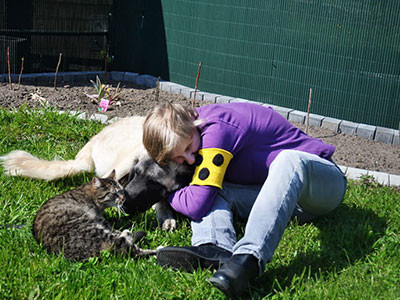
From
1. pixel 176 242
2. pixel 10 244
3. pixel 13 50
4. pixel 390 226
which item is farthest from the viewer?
pixel 13 50

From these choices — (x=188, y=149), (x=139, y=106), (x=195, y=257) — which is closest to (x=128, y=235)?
(x=195, y=257)

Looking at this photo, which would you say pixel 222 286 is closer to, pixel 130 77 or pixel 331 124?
pixel 331 124

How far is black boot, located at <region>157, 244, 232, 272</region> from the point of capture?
2.98m

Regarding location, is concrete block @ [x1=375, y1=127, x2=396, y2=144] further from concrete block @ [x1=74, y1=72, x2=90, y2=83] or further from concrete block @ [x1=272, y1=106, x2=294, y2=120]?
concrete block @ [x1=74, y1=72, x2=90, y2=83]

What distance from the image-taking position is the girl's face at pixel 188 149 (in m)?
3.23

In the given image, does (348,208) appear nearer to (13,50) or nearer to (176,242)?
(176,242)

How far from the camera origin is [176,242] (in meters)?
3.49

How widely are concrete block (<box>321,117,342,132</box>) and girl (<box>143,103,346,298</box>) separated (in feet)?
9.56

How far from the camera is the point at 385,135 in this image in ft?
20.3

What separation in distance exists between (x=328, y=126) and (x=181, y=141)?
376 cm

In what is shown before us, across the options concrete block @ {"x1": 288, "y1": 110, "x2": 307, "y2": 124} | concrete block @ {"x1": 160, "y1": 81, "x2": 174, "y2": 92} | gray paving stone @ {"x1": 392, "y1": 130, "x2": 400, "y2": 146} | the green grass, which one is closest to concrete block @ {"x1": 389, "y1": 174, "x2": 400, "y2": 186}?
the green grass

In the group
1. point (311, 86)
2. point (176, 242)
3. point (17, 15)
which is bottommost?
point (176, 242)

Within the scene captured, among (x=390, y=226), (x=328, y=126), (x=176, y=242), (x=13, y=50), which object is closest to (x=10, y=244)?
(x=176, y=242)

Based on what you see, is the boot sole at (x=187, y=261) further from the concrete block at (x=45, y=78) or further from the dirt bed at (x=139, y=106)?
the concrete block at (x=45, y=78)
